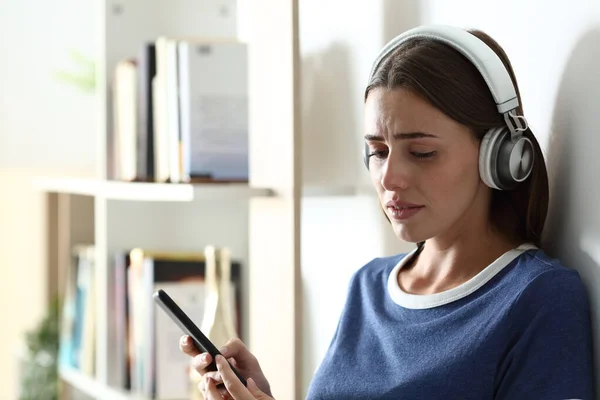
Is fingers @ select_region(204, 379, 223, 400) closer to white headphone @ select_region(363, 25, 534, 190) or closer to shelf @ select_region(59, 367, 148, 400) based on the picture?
white headphone @ select_region(363, 25, 534, 190)

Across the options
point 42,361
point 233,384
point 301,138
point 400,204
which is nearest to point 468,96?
point 400,204

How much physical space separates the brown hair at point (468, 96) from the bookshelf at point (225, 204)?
0.50 m

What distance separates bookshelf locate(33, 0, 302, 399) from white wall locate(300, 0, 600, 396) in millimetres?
108

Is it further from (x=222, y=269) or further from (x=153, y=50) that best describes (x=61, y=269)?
(x=153, y=50)

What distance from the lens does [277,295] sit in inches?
61.9

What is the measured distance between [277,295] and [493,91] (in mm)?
706

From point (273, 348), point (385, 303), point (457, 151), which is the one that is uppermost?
point (457, 151)

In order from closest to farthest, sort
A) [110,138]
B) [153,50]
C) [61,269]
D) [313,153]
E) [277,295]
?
[277,295]
[313,153]
[153,50]
[110,138]
[61,269]

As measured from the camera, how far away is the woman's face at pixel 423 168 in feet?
3.27

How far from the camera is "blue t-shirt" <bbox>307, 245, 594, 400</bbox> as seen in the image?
35.8 inches

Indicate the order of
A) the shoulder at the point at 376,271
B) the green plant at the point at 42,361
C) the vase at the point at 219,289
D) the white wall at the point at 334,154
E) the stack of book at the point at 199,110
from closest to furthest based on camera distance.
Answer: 1. the shoulder at the point at 376,271
2. the white wall at the point at 334,154
3. the stack of book at the point at 199,110
4. the vase at the point at 219,289
5. the green plant at the point at 42,361

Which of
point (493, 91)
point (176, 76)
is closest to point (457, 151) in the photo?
point (493, 91)

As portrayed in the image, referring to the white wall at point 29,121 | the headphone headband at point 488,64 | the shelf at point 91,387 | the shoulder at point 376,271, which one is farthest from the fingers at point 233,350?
the white wall at point 29,121

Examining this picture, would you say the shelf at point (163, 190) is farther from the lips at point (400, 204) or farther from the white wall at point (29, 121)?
the white wall at point (29, 121)
